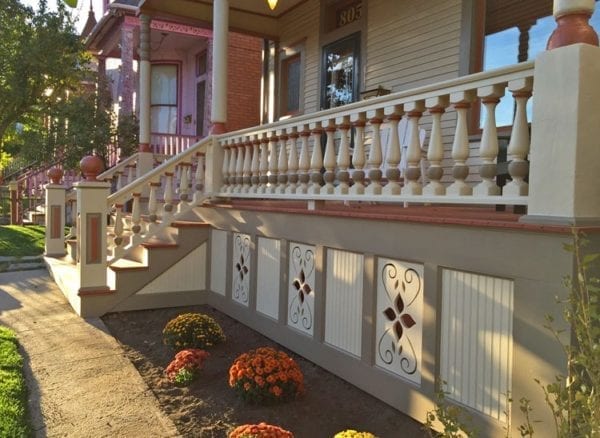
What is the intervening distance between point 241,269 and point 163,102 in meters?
9.13

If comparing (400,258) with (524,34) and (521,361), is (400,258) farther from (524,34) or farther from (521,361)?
(524,34)

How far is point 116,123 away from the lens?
12617 mm

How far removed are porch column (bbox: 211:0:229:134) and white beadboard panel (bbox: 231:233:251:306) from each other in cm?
168

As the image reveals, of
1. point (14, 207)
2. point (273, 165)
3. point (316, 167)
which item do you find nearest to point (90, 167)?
point (273, 165)

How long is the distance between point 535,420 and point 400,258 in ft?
4.49

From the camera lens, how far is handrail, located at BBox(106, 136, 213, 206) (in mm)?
6234

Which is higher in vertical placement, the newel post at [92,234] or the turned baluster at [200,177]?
the turned baluster at [200,177]

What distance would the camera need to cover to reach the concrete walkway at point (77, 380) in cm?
345

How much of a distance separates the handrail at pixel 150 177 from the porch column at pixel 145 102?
9.44ft

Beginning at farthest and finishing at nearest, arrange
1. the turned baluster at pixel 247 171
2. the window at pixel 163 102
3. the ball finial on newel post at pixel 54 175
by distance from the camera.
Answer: the window at pixel 163 102, the ball finial on newel post at pixel 54 175, the turned baluster at pixel 247 171

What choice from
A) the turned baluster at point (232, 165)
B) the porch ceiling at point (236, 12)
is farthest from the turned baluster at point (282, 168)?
the porch ceiling at point (236, 12)

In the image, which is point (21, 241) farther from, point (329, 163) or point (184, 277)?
point (329, 163)

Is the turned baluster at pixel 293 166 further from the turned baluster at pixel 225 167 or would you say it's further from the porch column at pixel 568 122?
the porch column at pixel 568 122

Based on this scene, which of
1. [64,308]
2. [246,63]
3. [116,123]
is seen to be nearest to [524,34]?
[64,308]
